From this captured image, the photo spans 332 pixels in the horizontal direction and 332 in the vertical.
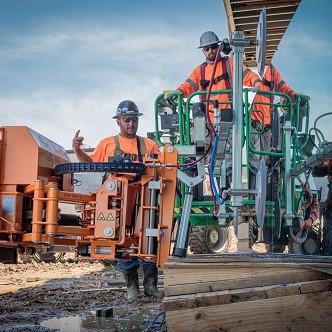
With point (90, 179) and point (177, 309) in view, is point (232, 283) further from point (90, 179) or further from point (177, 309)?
point (90, 179)

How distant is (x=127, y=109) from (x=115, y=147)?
475 millimetres

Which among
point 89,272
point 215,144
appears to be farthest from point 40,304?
point 89,272

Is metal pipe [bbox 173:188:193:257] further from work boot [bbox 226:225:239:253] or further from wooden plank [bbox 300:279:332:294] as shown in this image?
work boot [bbox 226:225:239:253]

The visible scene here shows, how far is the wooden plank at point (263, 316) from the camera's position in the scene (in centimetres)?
286

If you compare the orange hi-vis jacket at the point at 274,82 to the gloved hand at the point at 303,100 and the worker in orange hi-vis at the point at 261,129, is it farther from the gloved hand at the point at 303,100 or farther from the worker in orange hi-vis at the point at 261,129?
the gloved hand at the point at 303,100

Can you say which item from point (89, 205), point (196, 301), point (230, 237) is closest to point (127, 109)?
point (89, 205)

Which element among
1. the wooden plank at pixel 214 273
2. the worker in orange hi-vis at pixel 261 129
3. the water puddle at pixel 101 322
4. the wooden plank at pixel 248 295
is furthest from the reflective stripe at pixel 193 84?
the wooden plank at pixel 248 295

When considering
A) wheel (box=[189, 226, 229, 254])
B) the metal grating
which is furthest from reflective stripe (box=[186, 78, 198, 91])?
wheel (box=[189, 226, 229, 254])

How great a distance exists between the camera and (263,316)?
288 cm

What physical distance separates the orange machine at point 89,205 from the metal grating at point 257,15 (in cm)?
451

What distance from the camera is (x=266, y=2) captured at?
7.64 m

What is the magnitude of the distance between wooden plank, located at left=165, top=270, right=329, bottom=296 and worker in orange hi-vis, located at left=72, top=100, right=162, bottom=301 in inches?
91.3

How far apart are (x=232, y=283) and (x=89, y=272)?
6.79 m

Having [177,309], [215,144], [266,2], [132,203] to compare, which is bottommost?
[177,309]
